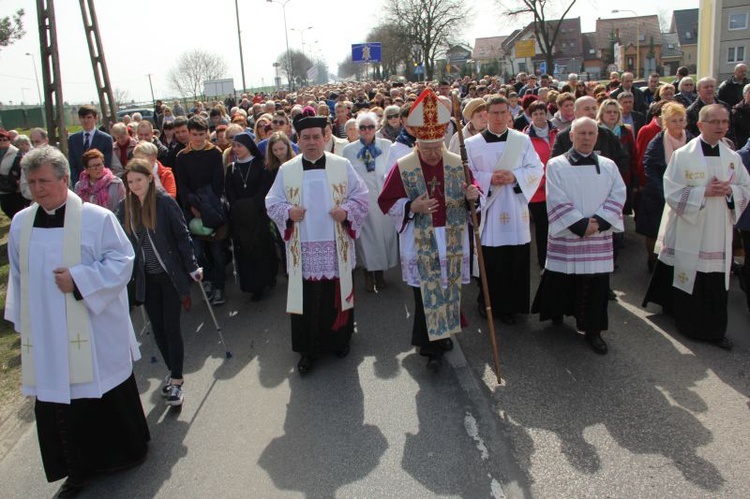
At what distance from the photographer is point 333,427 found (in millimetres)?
4242

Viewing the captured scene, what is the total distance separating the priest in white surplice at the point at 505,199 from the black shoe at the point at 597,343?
747 millimetres

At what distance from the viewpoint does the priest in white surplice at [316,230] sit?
514 centimetres

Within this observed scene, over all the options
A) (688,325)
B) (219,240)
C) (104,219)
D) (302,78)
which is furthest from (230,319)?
(302,78)

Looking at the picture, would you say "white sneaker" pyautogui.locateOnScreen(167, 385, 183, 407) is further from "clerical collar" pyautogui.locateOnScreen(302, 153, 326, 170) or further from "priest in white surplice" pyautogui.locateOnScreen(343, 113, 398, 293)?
"priest in white surplice" pyautogui.locateOnScreen(343, 113, 398, 293)

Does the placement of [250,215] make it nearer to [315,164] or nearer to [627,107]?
[315,164]

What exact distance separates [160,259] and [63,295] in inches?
44.0

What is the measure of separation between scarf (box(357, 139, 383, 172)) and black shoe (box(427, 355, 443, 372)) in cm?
306

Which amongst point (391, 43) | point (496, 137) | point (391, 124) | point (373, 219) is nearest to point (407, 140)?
point (373, 219)

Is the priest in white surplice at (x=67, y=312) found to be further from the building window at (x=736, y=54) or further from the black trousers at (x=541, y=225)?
the building window at (x=736, y=54)

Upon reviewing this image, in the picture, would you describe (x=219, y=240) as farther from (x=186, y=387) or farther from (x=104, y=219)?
(x=104, y=219)

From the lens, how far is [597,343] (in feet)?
16.7

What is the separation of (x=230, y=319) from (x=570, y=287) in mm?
3593

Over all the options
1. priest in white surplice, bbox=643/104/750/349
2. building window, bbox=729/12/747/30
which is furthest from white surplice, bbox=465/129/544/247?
building window, bbox=729/12/747/30

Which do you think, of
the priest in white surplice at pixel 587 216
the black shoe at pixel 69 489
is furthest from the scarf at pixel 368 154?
the black shoe at pixel 69 489
